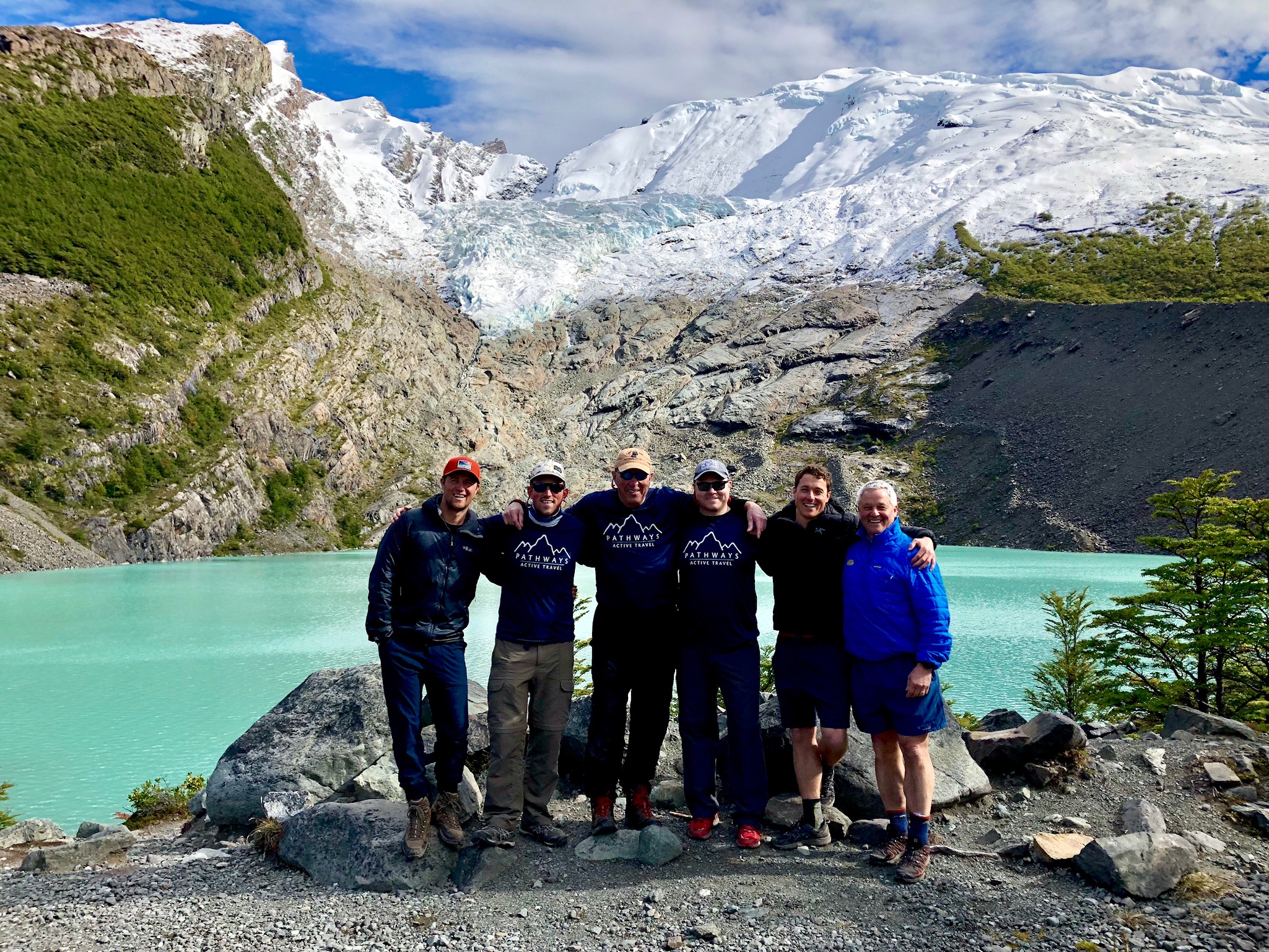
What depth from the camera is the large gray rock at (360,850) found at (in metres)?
5.46

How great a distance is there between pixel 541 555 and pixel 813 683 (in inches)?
87.6

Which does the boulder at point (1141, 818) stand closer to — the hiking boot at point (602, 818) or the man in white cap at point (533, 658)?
the hiking boot at point (602, 818)

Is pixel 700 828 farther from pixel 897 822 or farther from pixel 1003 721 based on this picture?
pixel 1003 721

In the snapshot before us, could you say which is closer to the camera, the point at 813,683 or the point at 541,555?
the point at 813,683

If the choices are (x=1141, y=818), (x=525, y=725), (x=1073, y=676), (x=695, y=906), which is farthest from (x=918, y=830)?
(x=1073, y=676)

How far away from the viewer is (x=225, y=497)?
72688mm

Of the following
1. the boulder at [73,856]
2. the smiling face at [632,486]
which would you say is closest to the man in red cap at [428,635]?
the smiling face at [632,486]

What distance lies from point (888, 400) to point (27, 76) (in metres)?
112

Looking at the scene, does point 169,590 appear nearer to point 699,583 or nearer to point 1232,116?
point 699,583

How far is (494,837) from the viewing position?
18.8ft

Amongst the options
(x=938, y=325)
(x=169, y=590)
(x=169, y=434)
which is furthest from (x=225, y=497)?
(x=938, y=325)

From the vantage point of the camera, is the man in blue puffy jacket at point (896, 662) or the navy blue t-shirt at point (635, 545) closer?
the man in blue puffy jacket at point (896, 662)

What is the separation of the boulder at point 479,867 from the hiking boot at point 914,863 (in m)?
2.64

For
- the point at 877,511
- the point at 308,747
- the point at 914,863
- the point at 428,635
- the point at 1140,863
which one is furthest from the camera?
the point at 308,747
